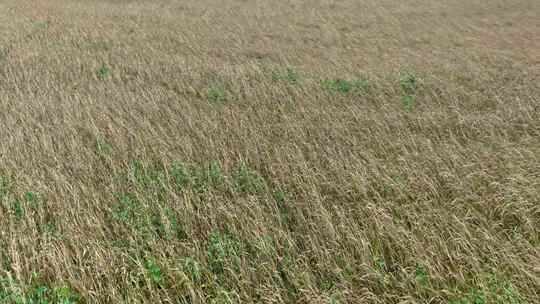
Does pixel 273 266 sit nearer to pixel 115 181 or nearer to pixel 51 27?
pixel 115 181

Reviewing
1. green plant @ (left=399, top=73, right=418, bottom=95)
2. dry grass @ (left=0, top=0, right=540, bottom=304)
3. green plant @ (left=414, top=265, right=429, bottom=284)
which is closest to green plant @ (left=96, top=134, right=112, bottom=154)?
dry grass @ (left=0, top=0, right=540, bottom=304)

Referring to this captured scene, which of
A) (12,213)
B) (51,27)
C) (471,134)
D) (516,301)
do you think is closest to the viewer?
(516,301)

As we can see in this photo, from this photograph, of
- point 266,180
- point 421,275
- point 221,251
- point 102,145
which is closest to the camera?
point 421,275

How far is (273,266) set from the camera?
3.20 m

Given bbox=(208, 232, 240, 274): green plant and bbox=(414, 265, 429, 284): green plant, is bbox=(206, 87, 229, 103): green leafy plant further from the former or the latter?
bbox=(414, 265, 429, 284): green plant

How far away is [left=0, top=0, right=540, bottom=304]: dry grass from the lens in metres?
3.10

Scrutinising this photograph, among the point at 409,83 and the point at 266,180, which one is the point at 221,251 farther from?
the point at 409,83

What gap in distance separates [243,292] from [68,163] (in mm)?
2756

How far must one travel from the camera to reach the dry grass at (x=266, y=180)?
3.10 meters

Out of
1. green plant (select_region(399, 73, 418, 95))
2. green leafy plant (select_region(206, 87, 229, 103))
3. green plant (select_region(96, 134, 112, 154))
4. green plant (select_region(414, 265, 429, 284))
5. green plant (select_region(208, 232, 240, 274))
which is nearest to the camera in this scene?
green plant (select_region(414, 265, 429, 284))

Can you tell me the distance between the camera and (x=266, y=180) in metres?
4.59

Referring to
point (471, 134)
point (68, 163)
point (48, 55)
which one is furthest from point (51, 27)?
point (471, 134)

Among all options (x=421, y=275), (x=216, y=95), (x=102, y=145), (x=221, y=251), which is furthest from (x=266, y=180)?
(x=216, y=95)

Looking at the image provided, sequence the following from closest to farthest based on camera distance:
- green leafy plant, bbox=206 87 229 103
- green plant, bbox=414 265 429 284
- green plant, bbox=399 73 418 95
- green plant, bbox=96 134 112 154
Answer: green plant, bbox=414 265 429 284, green plant, bbox=96 134 112 154, green leafy plant, bbox=206 87 229 103, green plant, bbox=399 73 418 95
